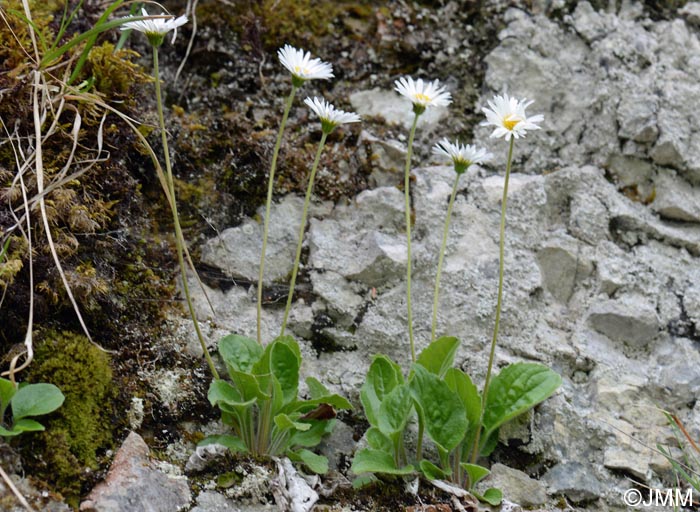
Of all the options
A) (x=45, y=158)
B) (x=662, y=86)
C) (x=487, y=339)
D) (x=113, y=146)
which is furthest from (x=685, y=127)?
(x=45, y=158)

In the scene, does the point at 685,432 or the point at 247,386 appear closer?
the point at 247,386

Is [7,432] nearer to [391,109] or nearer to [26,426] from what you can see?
[26,426]

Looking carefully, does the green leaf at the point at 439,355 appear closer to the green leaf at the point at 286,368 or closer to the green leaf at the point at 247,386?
the green leaf at the point at 286,368

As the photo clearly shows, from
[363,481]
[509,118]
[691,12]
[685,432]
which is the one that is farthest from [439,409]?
[691,12]

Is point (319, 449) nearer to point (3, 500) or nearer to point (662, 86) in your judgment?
point (3, 500)

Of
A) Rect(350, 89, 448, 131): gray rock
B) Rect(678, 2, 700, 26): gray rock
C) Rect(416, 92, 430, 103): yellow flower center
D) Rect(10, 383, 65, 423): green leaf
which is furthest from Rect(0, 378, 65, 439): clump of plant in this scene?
Rect(678, 2, 700, 26): gray rock

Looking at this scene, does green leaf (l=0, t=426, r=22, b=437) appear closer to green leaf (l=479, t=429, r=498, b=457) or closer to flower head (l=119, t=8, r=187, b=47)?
flower head (l=119, t=8, r=187, b=47)
